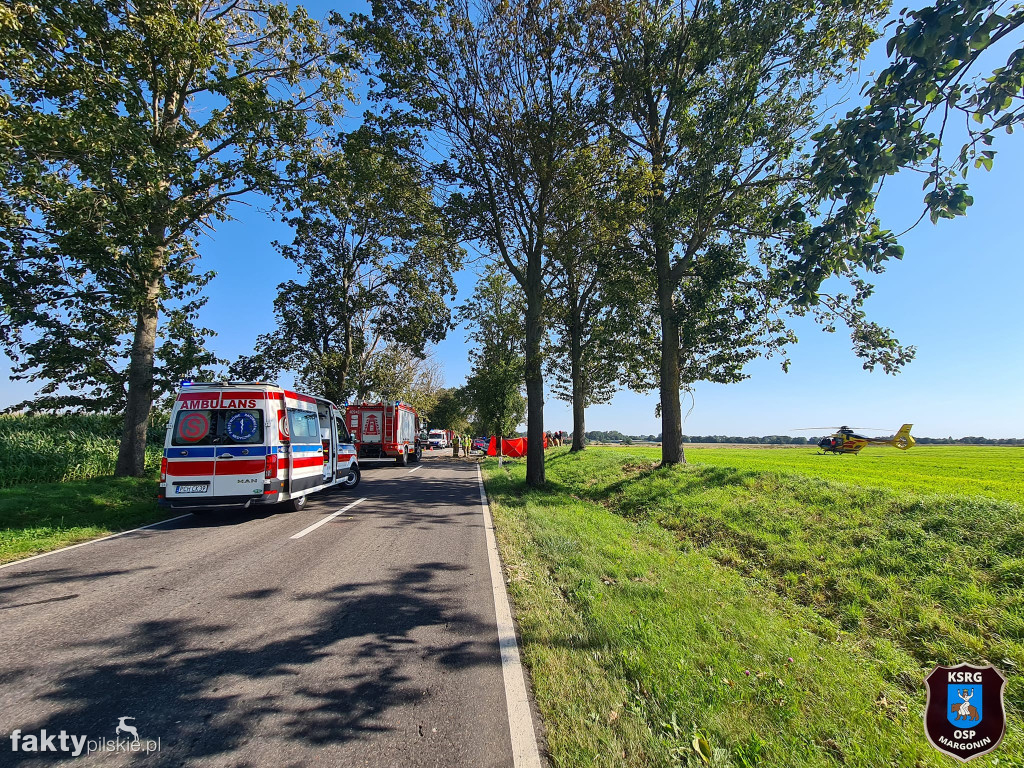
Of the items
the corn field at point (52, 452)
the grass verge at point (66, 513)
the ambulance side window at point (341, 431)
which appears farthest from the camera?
the ambulance side window at point (341, 431)

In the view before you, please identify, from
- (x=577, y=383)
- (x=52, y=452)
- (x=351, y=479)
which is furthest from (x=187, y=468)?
(x=577, y=383)

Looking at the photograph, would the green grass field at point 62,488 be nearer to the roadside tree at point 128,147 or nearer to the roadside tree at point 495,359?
the roadside tree at point 128,147

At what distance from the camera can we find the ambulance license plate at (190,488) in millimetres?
8383

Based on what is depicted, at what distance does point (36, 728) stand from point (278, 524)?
6321 millimetres

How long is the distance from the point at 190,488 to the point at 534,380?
9.33m

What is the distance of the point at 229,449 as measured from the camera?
8.63 meters

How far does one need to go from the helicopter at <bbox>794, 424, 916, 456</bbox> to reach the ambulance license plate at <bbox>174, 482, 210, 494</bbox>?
29.7 metres

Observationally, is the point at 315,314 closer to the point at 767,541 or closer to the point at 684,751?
the point at 767,541

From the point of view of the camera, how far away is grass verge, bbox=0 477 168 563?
6.68m

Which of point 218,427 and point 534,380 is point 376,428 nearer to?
point 534,380

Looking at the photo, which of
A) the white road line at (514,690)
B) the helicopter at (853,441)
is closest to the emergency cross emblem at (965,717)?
the white road line at (514,690)

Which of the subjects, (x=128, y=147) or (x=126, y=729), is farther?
(x=128, y=147)

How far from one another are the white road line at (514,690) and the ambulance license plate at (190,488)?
6271 mm

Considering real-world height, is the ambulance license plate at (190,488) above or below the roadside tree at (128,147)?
below
